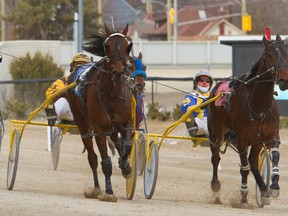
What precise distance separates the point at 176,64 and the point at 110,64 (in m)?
39.1

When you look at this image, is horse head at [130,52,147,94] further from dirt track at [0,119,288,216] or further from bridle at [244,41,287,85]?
bridle at [244,41,287,85]

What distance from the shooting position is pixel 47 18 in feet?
179

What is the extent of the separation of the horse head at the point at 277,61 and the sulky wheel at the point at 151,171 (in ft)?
6.42

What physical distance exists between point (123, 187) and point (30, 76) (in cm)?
1609

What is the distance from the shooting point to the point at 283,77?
12266mm

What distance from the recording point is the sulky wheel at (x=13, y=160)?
1396 cm

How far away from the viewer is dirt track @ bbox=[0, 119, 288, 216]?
1138 cm

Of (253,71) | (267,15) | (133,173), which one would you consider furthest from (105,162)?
(267,15)

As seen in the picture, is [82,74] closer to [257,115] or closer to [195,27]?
[257,115]

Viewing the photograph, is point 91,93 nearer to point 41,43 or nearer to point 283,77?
point 283,77

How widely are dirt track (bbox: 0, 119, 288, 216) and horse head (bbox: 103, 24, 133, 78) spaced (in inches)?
60.1

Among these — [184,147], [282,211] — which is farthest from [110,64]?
[184,147]

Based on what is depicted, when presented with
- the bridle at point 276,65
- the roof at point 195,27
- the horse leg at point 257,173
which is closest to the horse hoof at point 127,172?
the horse leg at point 257,173

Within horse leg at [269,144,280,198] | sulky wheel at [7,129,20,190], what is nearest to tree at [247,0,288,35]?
sulky wheel at [7,129,20,190]
